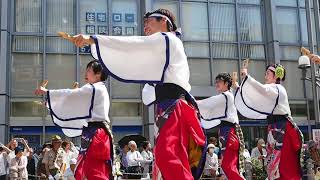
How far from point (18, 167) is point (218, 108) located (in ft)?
17.1

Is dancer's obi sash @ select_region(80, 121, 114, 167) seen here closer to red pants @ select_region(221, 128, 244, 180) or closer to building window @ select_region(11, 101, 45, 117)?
red pants @ select_region(221, 128, 244, 180)

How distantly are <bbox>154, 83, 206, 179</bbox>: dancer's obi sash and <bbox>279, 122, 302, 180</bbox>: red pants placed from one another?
209cm

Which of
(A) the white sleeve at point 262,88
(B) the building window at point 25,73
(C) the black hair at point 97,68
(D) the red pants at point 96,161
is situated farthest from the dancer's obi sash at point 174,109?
(B) the building window at point 25,73

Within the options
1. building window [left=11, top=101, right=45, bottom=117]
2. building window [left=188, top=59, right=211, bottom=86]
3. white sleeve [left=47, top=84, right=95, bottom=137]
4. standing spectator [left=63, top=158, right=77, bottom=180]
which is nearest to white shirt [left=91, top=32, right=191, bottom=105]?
white sleeve [left=47, top=84, right=95, bottom=137]

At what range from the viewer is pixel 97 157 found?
502cm

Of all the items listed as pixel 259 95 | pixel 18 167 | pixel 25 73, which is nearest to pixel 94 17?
pixel 25 73

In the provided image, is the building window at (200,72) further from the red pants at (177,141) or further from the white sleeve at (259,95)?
the red pants at (177,141)

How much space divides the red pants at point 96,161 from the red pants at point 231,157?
6.49 ft

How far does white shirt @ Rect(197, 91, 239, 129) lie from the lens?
645cm

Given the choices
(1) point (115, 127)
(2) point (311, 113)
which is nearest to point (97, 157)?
(1) point (115, 127)

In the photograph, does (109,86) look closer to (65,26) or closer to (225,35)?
(65,26)

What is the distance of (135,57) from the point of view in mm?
3854

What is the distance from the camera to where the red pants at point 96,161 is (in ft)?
16.3

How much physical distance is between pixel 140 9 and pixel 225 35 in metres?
3.65
